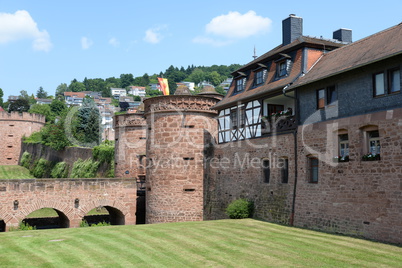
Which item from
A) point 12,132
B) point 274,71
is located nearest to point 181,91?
point 274,71

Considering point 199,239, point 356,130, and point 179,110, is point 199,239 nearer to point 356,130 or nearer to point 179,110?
point 356,130

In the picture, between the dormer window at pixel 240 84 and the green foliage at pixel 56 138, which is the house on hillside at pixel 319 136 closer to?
the dormer window at pixel 240 84

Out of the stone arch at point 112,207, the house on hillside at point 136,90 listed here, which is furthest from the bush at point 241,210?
the house on hillside at point 136,90

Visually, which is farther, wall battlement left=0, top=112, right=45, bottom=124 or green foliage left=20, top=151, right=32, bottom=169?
wall battlement left=0, top=112, right=45, bottom=124

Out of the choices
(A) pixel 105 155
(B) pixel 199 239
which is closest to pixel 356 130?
(B) pixel 199 239

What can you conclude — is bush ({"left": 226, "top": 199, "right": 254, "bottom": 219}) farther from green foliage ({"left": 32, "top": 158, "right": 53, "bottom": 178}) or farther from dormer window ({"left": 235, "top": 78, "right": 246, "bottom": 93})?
green foliage ({"left": 32, "top": 158, "right": 53, "bottom": 178})

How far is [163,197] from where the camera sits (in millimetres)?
23734

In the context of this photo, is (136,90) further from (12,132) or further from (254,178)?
(254,178)

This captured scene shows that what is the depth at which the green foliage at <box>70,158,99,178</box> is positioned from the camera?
3853 cm

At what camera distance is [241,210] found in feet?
67.7

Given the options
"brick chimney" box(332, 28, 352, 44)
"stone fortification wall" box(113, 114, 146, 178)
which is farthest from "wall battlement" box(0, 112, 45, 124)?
"brick chimney" box(332, 28, 352, 44)

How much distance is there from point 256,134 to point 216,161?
4.20m

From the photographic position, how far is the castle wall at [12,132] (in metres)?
57.7

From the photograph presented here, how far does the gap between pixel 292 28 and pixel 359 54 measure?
23.8ft
